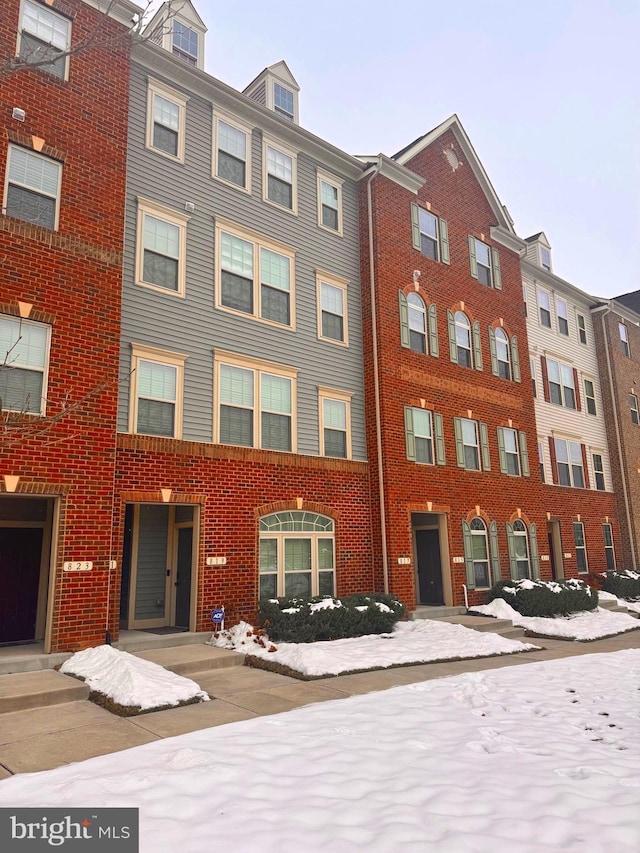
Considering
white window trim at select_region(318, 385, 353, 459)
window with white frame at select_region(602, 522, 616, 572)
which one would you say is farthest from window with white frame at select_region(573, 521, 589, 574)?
white window trim at select_region(318, 385, 353, 459)

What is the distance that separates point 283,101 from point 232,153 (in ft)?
10.3

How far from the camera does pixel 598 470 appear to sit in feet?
80.4

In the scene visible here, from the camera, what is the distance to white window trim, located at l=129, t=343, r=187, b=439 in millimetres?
11422

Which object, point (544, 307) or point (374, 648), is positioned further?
point (544, 307)

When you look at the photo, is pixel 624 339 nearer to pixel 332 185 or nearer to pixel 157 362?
pixel 332 185

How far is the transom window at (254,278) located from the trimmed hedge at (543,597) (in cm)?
915

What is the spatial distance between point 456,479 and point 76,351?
10881mm

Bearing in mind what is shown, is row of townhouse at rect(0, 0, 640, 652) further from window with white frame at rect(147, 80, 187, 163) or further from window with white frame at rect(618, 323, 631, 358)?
window with white frame at rect(618, 323, 631, 358)

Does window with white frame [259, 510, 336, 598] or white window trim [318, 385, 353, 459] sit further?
white window trim [318, 385, 353, 459]

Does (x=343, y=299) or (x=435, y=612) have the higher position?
(x=343, y=299)

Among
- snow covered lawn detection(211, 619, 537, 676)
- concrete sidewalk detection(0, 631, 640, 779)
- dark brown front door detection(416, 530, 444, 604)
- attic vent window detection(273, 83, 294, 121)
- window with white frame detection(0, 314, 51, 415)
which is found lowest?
concrete sidewalk detection(0, 631, 640, 779)

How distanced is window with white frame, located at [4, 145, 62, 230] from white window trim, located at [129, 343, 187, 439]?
103 inches

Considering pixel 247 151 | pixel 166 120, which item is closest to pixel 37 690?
pixel 166 120

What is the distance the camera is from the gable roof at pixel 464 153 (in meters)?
→ 18.1
